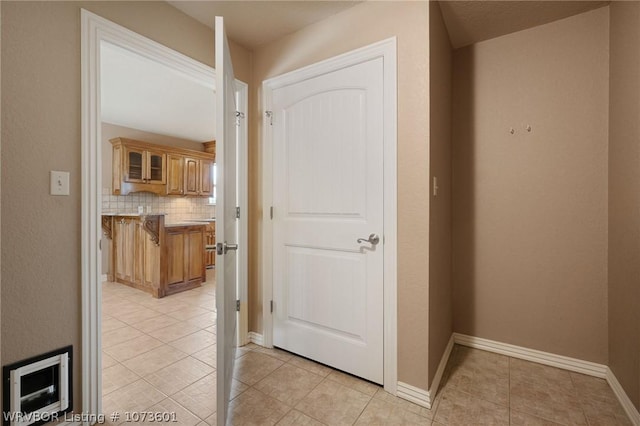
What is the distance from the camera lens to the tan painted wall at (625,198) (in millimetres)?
1483

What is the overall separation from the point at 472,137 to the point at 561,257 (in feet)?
3.41

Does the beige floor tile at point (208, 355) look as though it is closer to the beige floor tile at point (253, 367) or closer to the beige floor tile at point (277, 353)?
the beige floor tile at point (253, 367)

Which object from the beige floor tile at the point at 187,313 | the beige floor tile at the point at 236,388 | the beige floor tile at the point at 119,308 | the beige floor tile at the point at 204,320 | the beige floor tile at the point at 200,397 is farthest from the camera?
the beige floor tile at the point at 119,308

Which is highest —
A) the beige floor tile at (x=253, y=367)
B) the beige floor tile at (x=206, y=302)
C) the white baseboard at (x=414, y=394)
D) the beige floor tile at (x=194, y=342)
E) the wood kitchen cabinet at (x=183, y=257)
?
the wood kitchen cabinet at (x=183, y=257)

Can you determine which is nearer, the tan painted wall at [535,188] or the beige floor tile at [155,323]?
the tan painted wall at [535,188]

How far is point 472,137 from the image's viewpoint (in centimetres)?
228

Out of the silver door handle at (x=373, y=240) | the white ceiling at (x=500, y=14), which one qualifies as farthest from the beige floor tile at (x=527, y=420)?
the white ceiling at (x=500, y=14)

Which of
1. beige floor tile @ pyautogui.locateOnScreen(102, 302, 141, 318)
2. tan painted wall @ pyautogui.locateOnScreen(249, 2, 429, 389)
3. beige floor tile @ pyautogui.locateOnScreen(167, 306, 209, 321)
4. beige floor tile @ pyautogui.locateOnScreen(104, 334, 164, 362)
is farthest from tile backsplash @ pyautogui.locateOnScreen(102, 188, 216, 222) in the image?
tan painted wall @ pyautogui.locateOnScreen(249, 2, 429, 389)

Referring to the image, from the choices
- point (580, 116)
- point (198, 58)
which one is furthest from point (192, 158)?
point (580, 116)

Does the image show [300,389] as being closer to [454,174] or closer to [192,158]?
[454,174]

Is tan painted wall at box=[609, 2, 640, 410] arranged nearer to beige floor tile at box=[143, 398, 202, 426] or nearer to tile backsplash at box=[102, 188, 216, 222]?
beige floor tile at box=[143, 398, 202, 426]

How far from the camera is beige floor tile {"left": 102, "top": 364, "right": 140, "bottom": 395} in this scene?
1792 millimetres

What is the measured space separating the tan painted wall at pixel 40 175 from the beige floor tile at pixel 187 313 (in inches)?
63.3

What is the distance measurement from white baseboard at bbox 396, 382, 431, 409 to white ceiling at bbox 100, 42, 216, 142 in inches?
94.4
